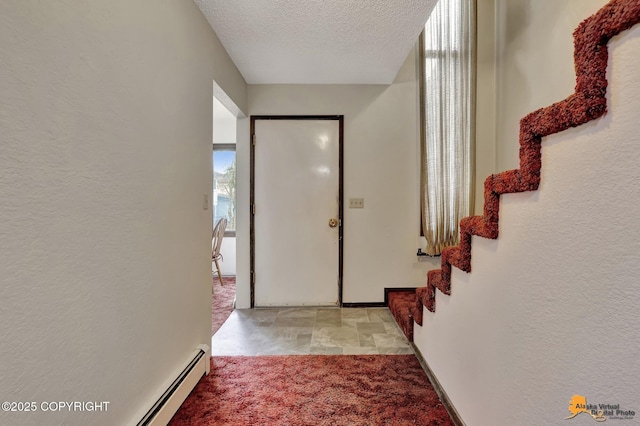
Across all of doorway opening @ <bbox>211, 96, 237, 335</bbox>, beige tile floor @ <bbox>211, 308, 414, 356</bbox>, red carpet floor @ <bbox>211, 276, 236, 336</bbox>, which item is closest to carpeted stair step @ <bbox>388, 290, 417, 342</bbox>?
beige tile floor @ <bbox>211, 308, 414, 356</bbox>

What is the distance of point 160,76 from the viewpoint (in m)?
1.33

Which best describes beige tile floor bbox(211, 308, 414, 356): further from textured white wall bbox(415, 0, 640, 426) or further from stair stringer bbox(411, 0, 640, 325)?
stair stringer bbox(411, 0, 640, 325)

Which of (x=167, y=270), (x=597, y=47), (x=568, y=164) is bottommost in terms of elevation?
(x=167, y=270)

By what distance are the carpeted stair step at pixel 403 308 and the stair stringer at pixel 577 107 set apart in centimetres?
127

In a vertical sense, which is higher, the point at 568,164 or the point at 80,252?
the point at 568,164

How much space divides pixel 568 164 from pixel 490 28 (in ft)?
9.00

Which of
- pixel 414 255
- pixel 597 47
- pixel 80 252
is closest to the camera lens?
pixel 597 47

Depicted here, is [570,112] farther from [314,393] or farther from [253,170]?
[253,170]

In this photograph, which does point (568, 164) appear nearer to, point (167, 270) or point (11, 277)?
point (11, 277)

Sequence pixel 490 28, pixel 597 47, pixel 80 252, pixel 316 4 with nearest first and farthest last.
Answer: pixel 597 47 < pixel 80 252 < pixel 316 4 < pixel 490 28

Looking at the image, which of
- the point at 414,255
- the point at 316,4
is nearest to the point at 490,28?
the point at 316,4

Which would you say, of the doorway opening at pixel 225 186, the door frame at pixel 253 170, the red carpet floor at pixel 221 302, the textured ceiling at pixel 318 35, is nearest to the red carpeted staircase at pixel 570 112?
the textured ceiling at pixel 318 35

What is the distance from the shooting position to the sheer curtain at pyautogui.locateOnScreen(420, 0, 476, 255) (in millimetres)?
2670

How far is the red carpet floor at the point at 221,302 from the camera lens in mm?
2625
